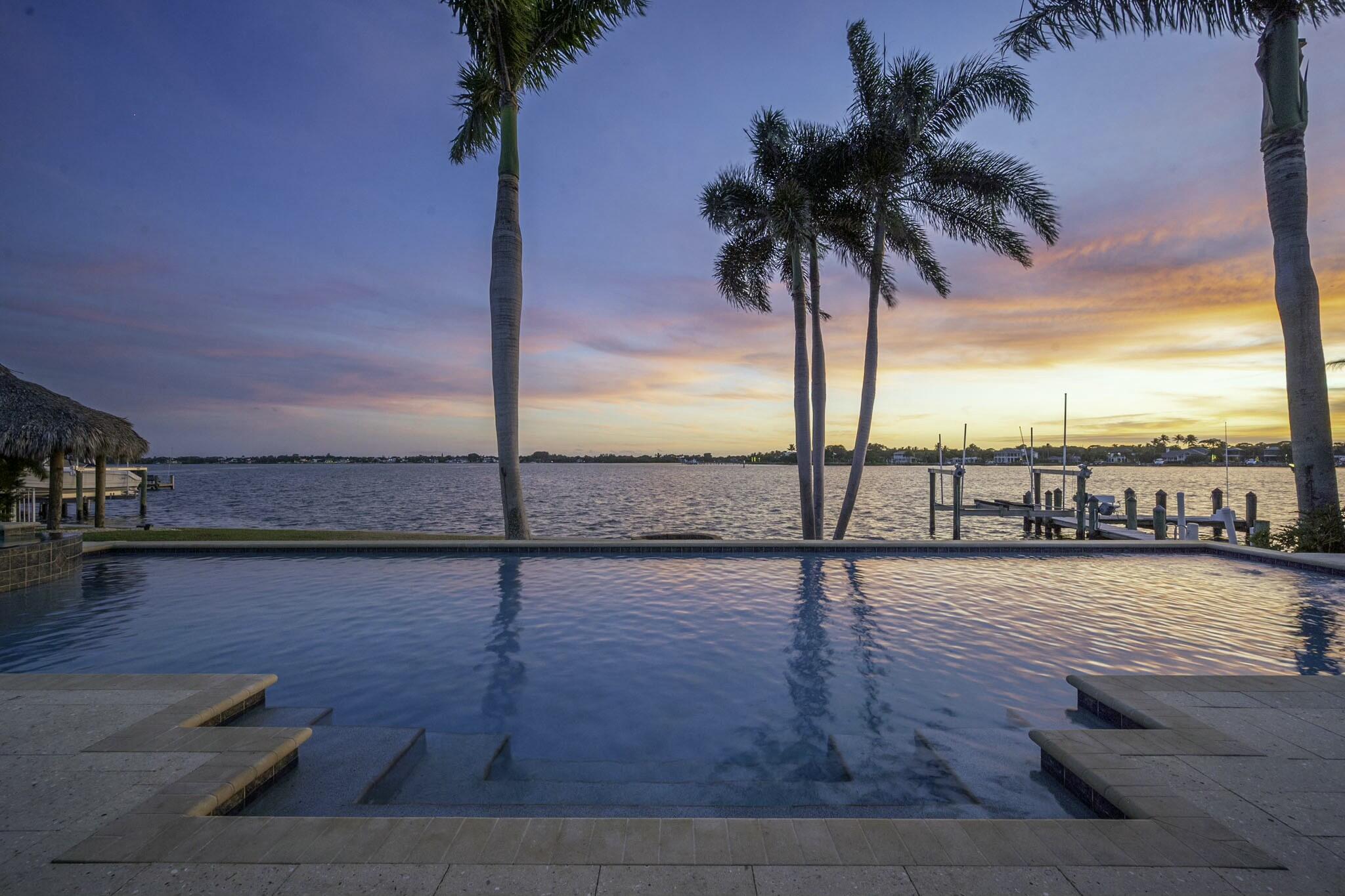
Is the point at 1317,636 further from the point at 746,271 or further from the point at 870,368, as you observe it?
the point at 746,271

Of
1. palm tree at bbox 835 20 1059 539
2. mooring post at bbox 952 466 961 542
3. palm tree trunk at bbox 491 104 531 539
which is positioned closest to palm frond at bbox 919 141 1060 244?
palm tree at bbox 835 20 1059 539

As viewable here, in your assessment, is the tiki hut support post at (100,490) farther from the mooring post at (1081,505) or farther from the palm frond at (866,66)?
the mooring post at (1081,505)

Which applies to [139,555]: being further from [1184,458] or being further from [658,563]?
[1184,458]

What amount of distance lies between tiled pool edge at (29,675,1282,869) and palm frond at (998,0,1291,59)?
483 inches

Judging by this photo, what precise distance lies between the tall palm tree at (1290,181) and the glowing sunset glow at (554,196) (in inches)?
21.0

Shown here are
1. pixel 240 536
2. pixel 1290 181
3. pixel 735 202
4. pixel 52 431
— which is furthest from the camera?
pixel 735 202

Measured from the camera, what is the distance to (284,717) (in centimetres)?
412

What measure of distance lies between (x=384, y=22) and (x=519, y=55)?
3125 millimetres

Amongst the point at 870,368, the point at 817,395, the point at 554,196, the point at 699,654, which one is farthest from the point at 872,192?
the point at 699,654

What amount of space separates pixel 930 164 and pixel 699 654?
13376 mm

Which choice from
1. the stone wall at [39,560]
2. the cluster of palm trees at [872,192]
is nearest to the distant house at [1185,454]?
the cluster of palm trees at [872,192]

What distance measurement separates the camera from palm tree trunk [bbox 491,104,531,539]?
39.4ft

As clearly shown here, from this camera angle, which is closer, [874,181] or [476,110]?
[476,110]

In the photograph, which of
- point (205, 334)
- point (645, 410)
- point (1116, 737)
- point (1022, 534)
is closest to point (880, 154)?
point (1116, 737)
